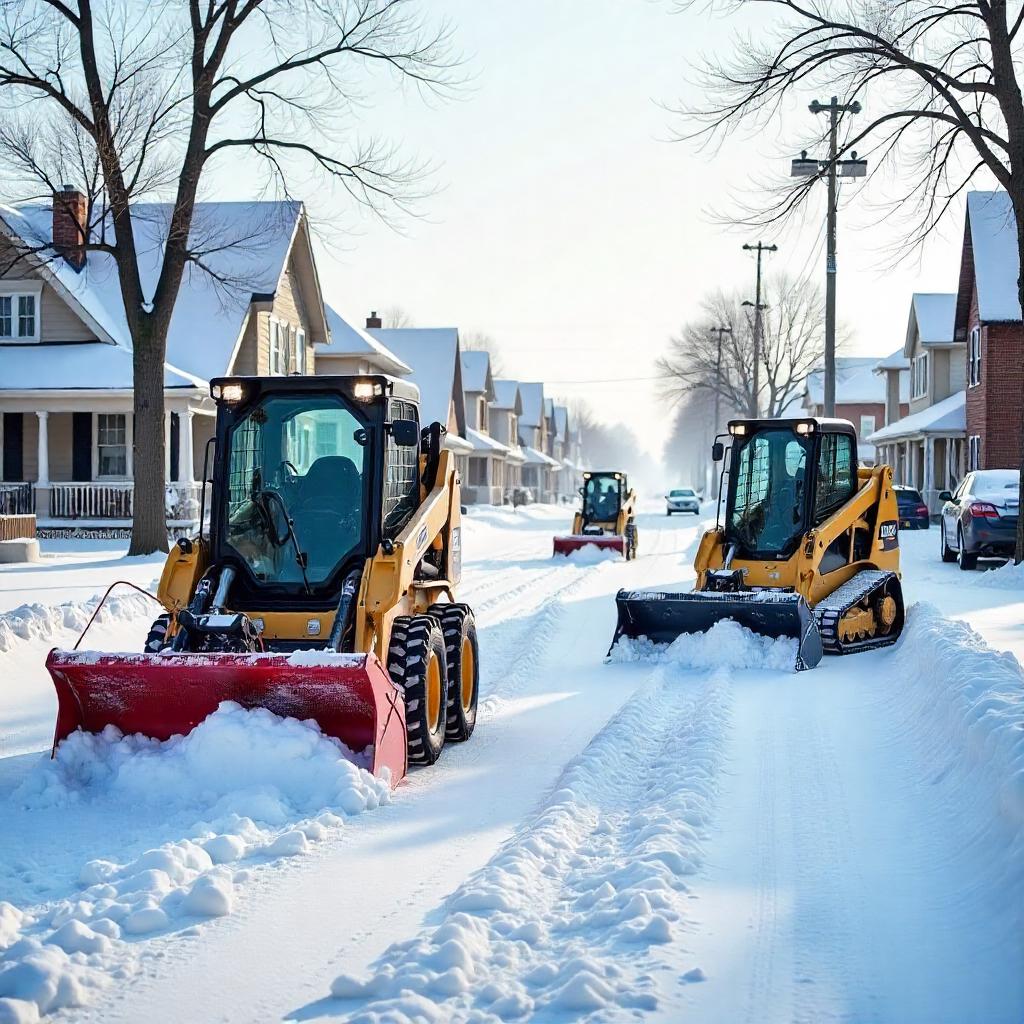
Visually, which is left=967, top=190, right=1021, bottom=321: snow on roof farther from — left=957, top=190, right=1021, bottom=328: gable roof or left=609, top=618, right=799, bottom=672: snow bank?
left=609, top=618, right=799, bottom=672: snow bank

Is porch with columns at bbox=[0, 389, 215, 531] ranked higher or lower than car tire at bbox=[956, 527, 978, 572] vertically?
higher

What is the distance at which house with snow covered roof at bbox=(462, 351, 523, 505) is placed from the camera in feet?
181

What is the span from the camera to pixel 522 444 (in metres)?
82.7

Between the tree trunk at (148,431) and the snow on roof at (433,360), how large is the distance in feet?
87.6

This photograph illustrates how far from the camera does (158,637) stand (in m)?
7.96

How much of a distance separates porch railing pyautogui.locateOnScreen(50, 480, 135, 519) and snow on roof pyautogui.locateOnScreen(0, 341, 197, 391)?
238cm

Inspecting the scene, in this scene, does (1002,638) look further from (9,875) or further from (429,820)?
(9,875)

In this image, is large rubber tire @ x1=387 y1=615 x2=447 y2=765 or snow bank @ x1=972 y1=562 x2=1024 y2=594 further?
snow bank @ x1=972 y1=562 x2=1024 y2=594

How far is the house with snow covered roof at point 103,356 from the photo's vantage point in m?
26.8

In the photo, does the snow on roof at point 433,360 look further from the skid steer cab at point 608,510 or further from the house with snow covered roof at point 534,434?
the house with snow covered roof at point 534,434

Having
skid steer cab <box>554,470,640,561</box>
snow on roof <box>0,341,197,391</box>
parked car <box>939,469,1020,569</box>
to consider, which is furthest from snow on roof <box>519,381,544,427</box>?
parked car <box>939,469,1020,569</box>

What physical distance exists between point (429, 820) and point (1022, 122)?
15.9 metres

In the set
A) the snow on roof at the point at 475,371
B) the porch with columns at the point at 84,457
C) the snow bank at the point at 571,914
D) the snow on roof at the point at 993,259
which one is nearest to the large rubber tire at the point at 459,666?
the snow bank at the point at 571,914

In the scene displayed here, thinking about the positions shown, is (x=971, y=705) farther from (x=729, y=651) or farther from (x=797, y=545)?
(x=797, y=545)
